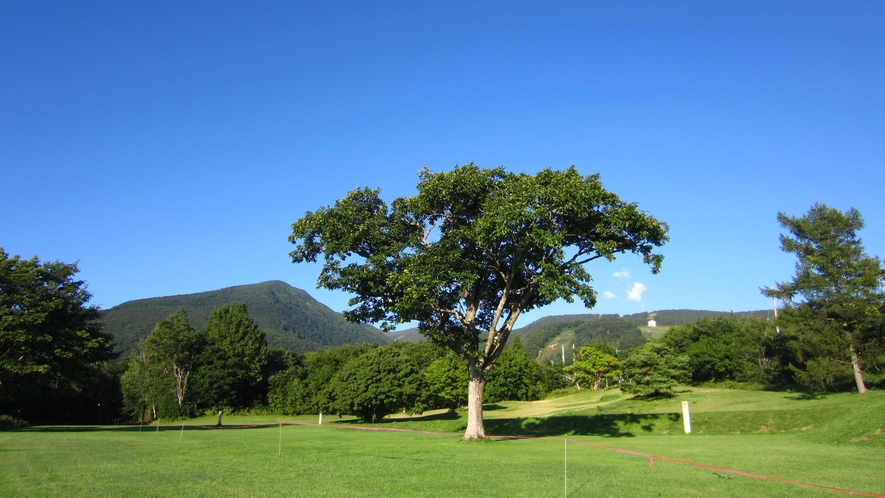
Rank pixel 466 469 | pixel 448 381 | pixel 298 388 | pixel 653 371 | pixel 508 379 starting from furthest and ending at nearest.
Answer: pixel 508 379
pixel 298 388
pixel 448 381
pixel 653 371
pixel 466 469

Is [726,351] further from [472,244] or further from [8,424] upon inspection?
[8,424]

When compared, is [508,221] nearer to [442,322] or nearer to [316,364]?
[442,322]

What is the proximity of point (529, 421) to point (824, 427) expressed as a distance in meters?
17.9

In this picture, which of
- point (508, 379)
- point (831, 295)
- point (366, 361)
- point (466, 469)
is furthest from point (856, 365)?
point (508, 379)

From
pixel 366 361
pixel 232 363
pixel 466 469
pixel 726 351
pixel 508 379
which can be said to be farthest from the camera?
pixel 726 351

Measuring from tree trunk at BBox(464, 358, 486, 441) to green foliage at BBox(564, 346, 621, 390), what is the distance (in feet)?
281

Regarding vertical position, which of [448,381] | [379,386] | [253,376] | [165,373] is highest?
[165,373]

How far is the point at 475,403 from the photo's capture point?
25516 millimetres

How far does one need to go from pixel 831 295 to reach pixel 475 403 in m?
30.2

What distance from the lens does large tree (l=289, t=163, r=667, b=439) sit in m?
22.7

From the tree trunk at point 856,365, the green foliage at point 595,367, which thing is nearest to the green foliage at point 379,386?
the tree trunk at point 856,365

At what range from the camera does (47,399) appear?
65.2 m

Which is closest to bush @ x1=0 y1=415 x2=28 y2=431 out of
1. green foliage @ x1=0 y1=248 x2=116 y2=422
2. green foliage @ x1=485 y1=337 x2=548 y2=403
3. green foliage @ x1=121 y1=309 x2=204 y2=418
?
green foliage @ x1=0 y1=248 x2=116 y2=422

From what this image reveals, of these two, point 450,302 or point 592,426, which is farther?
point 592,426
